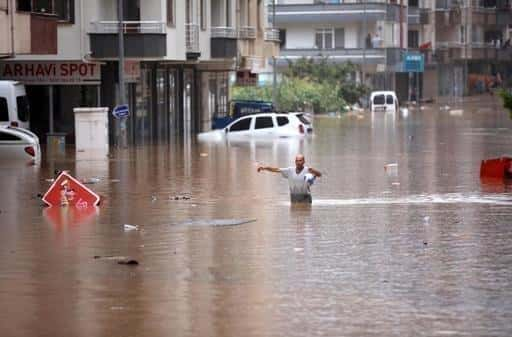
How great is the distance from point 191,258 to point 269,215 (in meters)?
6.18

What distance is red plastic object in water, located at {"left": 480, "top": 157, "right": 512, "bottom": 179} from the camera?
34000 millimetres

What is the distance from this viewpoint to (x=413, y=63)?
4515 inches

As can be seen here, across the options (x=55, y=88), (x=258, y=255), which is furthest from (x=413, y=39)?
(x=258, y=255)

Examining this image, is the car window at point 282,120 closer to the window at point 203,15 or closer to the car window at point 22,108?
the window at point 203,15

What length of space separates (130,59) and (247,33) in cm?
1531

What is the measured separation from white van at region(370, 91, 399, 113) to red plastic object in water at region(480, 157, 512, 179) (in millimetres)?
59711

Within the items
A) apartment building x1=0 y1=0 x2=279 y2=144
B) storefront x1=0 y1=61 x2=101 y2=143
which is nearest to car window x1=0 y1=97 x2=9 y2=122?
apartment building x1=0 y1=0 x2=279 y2=144

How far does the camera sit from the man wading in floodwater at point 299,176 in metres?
26.1

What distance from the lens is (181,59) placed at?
56.2 metres

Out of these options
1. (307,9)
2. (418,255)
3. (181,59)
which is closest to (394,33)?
(307,9)

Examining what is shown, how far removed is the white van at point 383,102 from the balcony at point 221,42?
3153cm

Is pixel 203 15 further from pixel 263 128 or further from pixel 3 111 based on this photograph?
pixel 3 111

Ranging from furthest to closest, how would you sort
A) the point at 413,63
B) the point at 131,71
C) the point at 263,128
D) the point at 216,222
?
the point at 413,63, the point at 263,128, the point at 131,71, the point at 216,222

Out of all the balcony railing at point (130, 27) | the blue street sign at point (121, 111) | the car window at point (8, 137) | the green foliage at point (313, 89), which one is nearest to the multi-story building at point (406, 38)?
the green foliage at point (313, 89)
